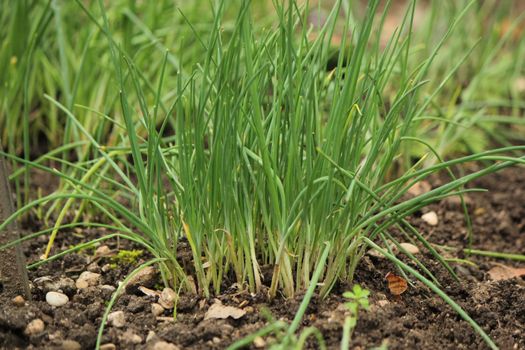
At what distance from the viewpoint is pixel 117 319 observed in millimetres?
1689

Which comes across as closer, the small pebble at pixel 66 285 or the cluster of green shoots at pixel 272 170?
the cluster of green shoots at pixel 272 170

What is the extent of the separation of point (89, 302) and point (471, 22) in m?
2.54

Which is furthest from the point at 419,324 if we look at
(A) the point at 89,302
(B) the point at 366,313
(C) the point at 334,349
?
(A) the point at 89,302

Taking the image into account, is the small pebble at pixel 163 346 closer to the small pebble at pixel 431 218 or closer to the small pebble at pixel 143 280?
the small pebble at pixel 143 280

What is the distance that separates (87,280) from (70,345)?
1.19 ft

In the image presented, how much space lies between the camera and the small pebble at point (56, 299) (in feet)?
5.87

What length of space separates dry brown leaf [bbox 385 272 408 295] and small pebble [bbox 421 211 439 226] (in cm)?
63

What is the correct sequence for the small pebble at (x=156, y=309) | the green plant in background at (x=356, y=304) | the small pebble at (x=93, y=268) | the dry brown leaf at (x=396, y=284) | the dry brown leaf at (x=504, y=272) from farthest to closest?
the dry brown leaf at (x=504, y=272), the small pebble at (x=93, y=268), the dry brown leaf at (x=396, y=284), the small pebble at (x=156, y=309), the green plant in background at (x=356, y=304)

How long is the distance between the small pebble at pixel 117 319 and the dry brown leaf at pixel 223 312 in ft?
0.57

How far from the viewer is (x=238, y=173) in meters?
1.77

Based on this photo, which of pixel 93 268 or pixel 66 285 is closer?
pixel 66 285

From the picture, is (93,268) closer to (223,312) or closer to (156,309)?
(156,309)

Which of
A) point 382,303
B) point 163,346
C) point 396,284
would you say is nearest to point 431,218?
point 396,284

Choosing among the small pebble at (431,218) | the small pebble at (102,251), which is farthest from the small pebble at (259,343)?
the small pebble at (431,218)
